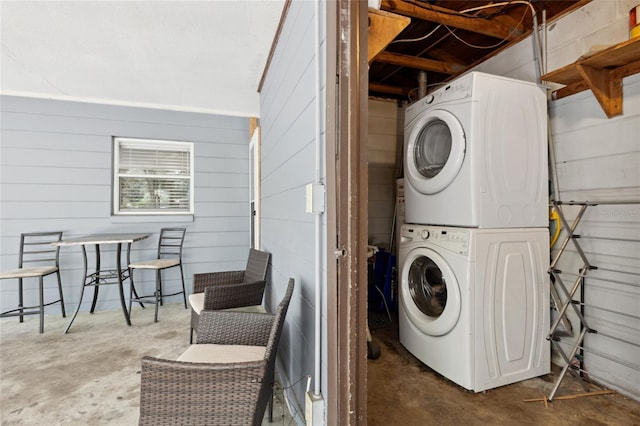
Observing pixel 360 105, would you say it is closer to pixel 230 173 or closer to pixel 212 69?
pixel 212 69

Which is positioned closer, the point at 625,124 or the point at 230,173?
the point at 625,124

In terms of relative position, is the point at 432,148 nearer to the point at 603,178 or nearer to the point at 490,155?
the point at 490,155

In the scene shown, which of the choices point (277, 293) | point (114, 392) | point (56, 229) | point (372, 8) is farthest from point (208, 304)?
point (56, 229)

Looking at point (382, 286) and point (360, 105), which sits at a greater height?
point (360, 105)

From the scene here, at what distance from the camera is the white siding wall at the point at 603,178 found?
1.71 m

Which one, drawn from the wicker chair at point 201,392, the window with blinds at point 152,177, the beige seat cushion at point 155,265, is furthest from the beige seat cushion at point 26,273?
the wicker chair at point 201,392

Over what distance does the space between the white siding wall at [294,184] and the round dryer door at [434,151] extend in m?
0.96

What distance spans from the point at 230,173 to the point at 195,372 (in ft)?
10.3

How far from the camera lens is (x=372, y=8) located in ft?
4.27

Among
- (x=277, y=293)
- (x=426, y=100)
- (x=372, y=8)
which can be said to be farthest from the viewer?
(x=277, y=293)

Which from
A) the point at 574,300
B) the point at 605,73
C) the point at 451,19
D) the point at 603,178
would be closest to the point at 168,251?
the point at 451,19

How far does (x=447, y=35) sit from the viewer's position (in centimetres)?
260

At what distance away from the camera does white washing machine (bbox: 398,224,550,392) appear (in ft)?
5.78

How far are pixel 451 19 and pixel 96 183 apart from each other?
13.0ft
